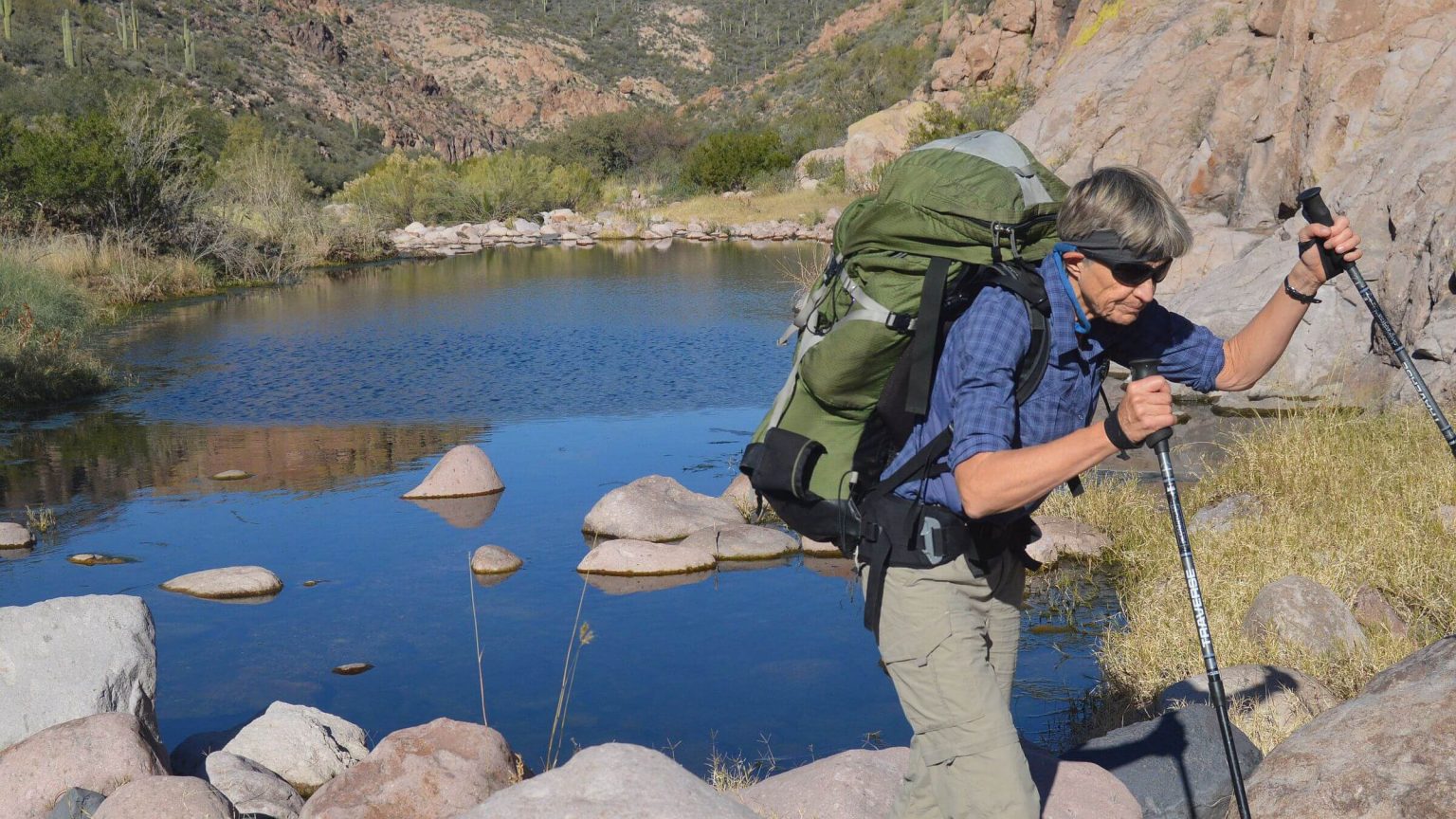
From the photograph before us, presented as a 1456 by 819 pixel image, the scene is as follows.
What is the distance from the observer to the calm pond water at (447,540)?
5.67m

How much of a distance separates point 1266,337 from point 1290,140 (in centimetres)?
1225

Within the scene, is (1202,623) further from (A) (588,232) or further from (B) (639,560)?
(A) (588,232)

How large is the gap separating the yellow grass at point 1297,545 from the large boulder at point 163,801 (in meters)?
3.27

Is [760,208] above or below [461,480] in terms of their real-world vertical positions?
above

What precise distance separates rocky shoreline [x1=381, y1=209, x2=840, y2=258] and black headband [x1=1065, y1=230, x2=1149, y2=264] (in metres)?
28.8

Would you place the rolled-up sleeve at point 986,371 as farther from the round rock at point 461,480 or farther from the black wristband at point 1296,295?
the round rock at point 461,480

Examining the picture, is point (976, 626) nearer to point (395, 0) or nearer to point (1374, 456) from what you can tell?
point (1374, 456)

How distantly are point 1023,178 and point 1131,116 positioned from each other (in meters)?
16.6

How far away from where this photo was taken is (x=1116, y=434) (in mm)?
2166

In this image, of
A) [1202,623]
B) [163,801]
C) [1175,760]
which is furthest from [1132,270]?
[163,801]

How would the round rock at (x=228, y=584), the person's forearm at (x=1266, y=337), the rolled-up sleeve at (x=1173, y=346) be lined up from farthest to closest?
the round rock at (x=228, y=584), the person's forearm at (x=1266, y=337), the rolled-up sleeve at (x=1173, y=346)

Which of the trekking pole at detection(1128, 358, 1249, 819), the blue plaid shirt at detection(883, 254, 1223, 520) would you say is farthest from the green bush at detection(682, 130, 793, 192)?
the trekking pole at detection(1128, 358, 1249, 819)

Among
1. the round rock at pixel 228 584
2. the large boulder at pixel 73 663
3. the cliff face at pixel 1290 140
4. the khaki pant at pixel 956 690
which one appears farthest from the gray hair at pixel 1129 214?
the cliff face at pixel 1290 140

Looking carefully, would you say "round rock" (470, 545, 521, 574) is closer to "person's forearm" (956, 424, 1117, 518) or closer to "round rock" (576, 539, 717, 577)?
"round rock" (576, 539, 717, 577)
